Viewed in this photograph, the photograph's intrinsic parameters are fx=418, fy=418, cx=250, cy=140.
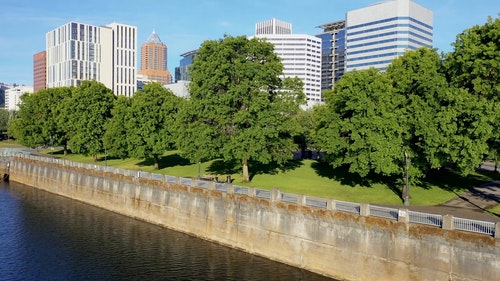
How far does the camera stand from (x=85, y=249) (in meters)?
36.0

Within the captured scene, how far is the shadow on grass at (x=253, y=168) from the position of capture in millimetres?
56781

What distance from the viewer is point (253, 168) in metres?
58.7

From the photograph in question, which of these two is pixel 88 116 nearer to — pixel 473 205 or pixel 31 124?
pixel 31 124

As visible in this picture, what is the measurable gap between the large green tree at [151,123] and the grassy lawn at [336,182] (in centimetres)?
441

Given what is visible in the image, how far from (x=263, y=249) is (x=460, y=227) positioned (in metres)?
15.5

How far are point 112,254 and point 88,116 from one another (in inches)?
2063

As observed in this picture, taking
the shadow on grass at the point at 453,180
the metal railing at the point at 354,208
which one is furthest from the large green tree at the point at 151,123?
the shadow on grass at the point at 453,180

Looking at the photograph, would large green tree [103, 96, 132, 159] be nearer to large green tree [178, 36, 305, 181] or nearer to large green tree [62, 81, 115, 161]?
large green tree [62, 81, 115, 161]

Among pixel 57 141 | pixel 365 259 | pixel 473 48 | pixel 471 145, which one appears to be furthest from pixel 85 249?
pixel 57 141

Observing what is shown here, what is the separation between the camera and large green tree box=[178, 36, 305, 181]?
48.5 meters

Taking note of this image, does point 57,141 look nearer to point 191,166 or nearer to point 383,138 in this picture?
point 191,166

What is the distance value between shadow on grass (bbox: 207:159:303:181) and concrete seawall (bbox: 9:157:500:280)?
506 inches

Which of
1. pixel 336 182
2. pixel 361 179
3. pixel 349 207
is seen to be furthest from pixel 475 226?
pixel 336 182

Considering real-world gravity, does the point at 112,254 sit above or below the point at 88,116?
below
